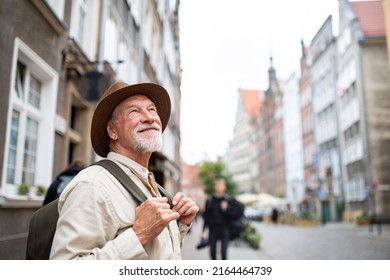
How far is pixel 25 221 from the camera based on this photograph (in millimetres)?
1982

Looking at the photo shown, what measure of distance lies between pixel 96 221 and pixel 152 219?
0.16 m

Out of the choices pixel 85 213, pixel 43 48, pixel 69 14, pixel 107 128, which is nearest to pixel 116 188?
pixel 85 213

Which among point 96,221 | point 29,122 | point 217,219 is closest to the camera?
point 96,221

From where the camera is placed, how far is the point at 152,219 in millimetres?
1229

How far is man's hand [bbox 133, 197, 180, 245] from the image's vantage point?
1222 millimetres

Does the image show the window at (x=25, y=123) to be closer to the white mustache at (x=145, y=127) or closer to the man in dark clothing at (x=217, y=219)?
the white mustache at (x=145, y=127)

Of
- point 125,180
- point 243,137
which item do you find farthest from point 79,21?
point 243,137

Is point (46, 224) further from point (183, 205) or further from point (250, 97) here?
point (250, 97)

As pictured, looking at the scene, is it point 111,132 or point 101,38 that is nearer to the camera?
point 111,132

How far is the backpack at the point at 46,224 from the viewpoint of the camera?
128 centimetres

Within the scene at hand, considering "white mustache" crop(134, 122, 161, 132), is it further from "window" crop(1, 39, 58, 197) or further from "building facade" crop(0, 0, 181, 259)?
"window" crop(1, 39, 58, 197)
